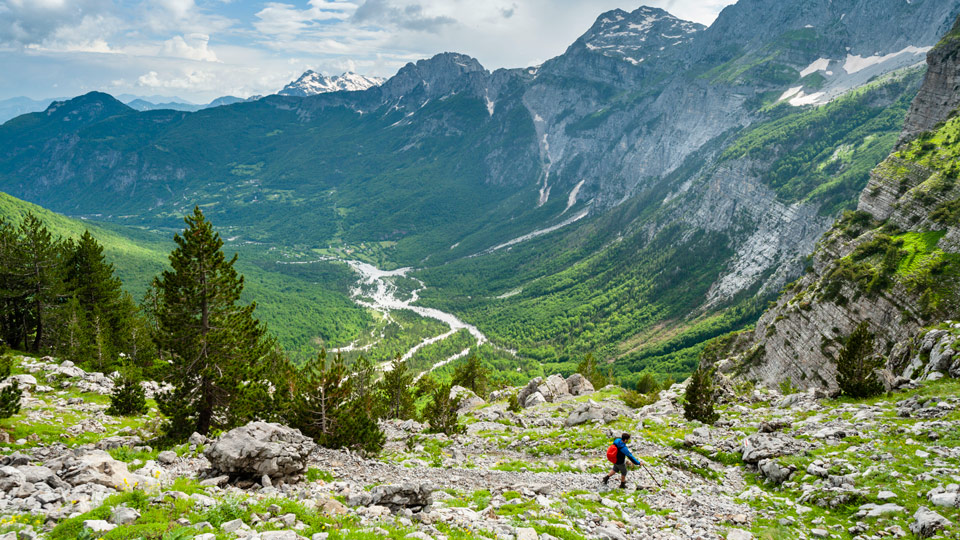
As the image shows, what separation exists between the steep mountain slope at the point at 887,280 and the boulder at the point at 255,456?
4517cm

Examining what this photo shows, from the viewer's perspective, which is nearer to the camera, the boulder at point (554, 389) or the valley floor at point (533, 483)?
the valley floor at point (533, 483)

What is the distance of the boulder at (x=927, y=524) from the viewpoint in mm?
14242

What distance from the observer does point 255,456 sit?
67.3 feet

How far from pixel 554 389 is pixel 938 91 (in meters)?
130

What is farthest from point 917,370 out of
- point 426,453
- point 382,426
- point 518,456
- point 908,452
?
point 382,426

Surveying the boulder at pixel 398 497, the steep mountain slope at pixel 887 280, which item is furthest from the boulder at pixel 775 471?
the steep mountain slope at pixel 887 280

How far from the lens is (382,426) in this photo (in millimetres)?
41906

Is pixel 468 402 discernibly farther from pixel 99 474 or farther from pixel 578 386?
pixel 99 474

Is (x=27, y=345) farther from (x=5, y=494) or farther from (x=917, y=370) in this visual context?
(x=917, y=370)

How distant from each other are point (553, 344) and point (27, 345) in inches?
6764

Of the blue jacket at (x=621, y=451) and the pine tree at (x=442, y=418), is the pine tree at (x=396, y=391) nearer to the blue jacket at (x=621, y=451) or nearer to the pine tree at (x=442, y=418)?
the pine tree at (x=442, y=418)

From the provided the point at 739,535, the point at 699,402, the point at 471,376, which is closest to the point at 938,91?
the point at 699,402

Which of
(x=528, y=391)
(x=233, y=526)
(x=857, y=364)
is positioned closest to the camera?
(x=233, y=526)

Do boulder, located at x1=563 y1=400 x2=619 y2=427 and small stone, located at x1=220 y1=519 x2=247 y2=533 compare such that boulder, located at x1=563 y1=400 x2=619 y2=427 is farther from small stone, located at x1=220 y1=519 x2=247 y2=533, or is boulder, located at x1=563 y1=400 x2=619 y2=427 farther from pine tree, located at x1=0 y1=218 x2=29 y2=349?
pine tree, located at x1=0 y1=218 x2=29 y2=349
